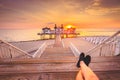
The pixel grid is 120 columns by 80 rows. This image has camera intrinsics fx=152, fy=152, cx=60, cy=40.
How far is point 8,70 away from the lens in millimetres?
3854

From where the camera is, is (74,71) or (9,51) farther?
(9,51)

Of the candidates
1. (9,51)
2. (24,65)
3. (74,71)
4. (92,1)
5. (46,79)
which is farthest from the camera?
(92,1)

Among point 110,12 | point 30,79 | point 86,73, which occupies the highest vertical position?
point 110,12

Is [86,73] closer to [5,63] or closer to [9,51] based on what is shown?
[5,63]

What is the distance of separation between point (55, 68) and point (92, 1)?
5.58m

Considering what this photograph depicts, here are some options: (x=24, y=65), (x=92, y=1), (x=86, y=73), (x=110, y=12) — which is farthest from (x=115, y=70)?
(x=110, y=12)

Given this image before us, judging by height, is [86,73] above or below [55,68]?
above

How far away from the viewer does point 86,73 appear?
3.48 feet

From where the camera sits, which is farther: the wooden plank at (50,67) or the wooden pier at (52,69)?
the wooden plank at (50,67)

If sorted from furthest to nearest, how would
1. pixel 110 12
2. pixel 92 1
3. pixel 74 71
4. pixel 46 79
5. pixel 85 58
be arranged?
pixel 110 12 < pixel 92 1 < pixel 74 71 < pixel 46 79 < pixel 85 58

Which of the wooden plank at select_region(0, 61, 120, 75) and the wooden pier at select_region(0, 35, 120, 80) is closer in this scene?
the wooden pier at select_region(0, 35, 120, 80)

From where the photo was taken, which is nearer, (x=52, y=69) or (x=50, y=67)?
(x=52, y=69)

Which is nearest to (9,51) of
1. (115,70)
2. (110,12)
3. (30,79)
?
(30,79)

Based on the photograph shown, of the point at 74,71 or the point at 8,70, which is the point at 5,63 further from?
the point at 74,71
